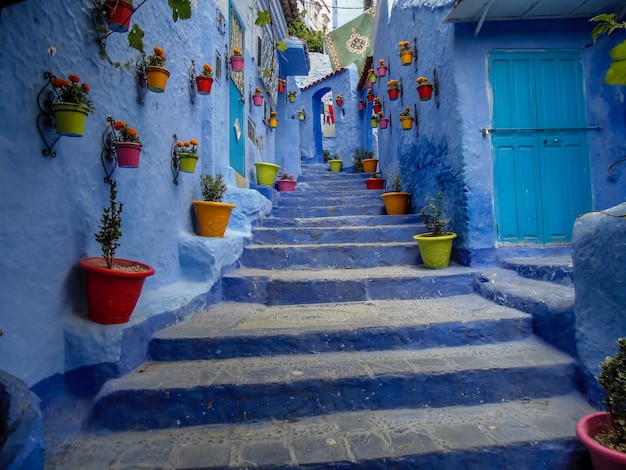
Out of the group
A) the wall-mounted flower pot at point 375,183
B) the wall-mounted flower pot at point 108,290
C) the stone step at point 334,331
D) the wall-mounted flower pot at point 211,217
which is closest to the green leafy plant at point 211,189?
the wall-mounted flower pot at point 211,217

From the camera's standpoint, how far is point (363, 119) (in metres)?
14.4

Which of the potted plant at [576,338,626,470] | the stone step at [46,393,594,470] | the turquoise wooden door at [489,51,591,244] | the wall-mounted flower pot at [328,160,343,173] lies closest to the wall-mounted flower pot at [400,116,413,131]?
the turquoise wooden door at [489,51,591,244]

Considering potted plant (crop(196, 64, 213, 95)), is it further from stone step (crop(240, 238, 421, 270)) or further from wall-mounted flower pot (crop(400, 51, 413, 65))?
wall-mounted flower pot (crop(400, 51, 413, 65))

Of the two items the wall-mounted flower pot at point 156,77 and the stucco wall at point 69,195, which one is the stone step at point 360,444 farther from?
the wall-mounted flower pot at point 156,77

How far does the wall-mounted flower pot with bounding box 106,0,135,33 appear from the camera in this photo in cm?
241

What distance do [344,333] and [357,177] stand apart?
279 inches

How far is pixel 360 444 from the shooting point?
1990mm

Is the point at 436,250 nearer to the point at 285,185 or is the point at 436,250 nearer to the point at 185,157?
the point at 185,157

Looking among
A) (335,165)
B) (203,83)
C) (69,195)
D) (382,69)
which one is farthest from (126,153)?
(335,165)

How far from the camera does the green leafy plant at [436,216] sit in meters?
4.38

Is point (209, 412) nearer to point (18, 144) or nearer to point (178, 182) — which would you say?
point (18, 144)

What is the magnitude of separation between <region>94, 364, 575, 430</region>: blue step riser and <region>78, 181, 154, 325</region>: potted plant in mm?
467

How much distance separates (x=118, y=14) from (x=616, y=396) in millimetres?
3398

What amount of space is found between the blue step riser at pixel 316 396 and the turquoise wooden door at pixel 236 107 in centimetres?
413
